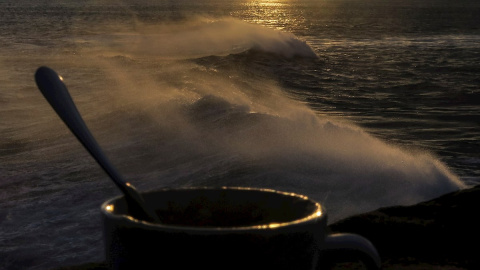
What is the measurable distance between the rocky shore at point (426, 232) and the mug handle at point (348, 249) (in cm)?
52

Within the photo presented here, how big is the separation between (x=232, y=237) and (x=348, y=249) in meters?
0.25

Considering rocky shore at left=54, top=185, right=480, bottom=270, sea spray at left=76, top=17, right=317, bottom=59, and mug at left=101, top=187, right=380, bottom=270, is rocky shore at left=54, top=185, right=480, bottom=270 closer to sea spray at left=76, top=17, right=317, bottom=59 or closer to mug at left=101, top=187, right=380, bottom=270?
mug at left=101, top=187, right=380, bottom=270

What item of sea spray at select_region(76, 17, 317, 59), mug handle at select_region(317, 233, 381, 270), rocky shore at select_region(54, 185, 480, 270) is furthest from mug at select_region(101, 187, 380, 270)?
sea spray at select_region(76, 17, 317, 59)

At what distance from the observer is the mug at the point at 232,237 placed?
1089 millimetres

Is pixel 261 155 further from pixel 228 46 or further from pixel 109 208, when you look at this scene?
pixel 228 46

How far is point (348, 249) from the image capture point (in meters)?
1.24

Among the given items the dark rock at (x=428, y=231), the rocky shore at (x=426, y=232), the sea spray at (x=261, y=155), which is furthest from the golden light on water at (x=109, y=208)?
the sea spray at (x=261, y=155)

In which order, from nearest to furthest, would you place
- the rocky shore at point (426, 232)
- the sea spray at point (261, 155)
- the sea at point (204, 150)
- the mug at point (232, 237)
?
the mug at point (232, 237) < the rocky shore at point (426, 232) < the sea at point (204, 150) < the sea spray at point (261, 155)

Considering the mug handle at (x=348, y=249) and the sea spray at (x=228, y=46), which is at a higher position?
the mug handle at (x=348, y=249)

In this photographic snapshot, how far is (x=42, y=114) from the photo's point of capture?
1179 cm

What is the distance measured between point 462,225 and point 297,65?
2671 cm

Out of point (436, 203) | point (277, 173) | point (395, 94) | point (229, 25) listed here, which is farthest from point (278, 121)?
point (229, 25)

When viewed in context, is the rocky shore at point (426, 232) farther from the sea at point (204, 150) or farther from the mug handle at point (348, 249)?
the sea at point (204, 150)

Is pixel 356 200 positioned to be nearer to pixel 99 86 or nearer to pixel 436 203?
pixel 436 203
